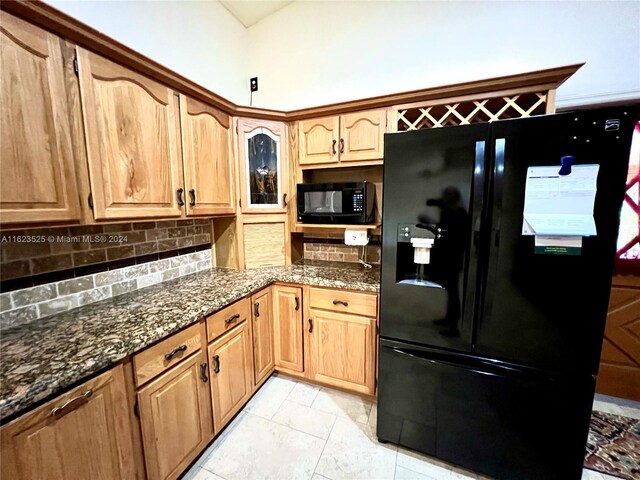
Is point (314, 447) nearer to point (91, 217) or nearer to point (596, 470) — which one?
point (596, 470)

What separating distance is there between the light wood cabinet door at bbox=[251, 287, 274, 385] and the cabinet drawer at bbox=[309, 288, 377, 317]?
1.07 ft

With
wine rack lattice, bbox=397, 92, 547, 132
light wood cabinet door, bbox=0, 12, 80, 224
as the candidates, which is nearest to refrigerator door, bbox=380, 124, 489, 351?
wine rack lattice, bbox=397, 92, 547, 132

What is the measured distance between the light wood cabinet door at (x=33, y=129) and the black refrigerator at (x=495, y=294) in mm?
1339

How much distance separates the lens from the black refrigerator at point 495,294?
1010 mm

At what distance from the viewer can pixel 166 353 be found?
1104mm

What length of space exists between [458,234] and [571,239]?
39cm

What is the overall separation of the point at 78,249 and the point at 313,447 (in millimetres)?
1626

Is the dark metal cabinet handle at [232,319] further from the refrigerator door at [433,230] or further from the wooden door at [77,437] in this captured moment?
the refrigerator door at [433,230]

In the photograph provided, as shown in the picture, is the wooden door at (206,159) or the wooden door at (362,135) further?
the wooden door at (362,135)

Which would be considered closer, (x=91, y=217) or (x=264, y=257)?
(x=91, y=217)

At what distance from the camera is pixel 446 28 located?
1.74 meters

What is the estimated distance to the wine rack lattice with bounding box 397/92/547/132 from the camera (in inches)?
58.1

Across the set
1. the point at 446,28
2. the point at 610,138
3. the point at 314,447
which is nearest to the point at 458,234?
the point at 610,138

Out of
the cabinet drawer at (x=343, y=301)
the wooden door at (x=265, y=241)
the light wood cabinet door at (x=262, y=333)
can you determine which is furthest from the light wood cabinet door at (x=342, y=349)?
the wooden door at (x=265, y=241)
